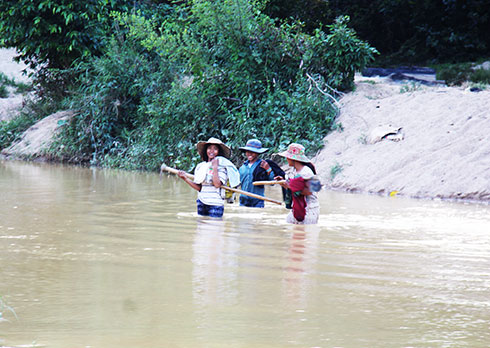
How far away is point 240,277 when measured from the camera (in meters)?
6.16

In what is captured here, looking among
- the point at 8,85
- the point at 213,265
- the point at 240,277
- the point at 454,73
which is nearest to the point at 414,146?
the point at 454,73

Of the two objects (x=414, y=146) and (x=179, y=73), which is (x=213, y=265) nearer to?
(x=414, y=146)

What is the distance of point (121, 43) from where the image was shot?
1994 cm

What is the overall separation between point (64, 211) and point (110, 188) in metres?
3.34

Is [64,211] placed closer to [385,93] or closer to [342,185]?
[342,185]

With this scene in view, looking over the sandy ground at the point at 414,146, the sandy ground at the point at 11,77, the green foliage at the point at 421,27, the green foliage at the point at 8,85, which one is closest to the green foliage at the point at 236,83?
the sandy ground at the point at 414,146

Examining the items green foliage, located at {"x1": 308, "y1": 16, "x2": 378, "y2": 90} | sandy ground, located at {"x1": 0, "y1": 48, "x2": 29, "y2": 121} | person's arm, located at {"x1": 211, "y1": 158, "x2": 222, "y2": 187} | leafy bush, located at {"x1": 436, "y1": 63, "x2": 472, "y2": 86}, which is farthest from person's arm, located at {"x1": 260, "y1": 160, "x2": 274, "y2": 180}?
sandy ground, located at {"x1": 0, "y1": 48, "x2": 29, "y2": 121}

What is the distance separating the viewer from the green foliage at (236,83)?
53.8 ft

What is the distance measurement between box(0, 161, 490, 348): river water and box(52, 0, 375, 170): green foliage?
578 cm

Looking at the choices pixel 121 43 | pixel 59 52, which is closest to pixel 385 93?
pixel 121 43

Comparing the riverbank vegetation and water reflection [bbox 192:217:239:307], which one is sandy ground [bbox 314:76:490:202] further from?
water reflection [bbox 192:217:239:307]

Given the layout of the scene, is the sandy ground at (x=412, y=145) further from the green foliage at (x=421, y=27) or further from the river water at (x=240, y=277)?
the green foliage at (x=421, y=27)

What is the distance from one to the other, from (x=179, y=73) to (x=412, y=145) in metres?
6.86

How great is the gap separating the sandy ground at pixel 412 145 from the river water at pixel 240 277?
1974mm
